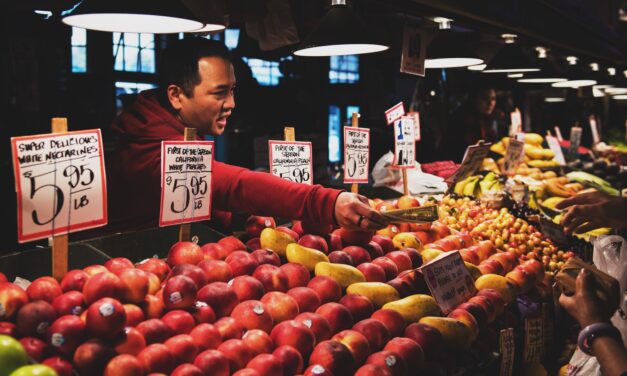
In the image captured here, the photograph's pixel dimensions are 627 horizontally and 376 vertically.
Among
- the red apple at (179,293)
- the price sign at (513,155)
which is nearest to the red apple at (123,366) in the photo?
the red apple at (179,293)

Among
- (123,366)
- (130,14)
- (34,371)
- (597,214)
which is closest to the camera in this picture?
(34,371)

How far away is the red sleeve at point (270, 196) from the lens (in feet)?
9.10

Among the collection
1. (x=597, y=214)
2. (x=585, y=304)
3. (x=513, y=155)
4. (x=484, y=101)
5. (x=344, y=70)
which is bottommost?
(x=585, y=304)

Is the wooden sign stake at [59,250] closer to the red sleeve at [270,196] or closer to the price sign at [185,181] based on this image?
the price sign at [185,181]

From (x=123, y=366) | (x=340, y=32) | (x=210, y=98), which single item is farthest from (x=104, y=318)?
(x=340, y=32)

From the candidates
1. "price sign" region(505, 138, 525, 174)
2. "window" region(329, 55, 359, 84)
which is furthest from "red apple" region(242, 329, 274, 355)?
"window" region(329, 55, 359, 84)

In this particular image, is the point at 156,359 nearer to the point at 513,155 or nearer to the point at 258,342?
the point at 258,342

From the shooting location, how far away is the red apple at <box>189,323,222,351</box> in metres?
1.92

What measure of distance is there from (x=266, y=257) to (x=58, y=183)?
88 centimetres

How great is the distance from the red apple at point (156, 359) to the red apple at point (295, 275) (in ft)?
2.44

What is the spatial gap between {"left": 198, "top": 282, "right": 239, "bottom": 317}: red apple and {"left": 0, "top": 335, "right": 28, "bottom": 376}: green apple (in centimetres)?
70

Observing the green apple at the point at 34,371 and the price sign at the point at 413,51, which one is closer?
the green apple at the point at 34,371

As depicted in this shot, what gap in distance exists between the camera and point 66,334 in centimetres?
171

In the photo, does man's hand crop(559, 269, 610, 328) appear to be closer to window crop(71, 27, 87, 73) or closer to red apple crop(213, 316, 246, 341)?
red apple crop(213, 316, 246, 341)
